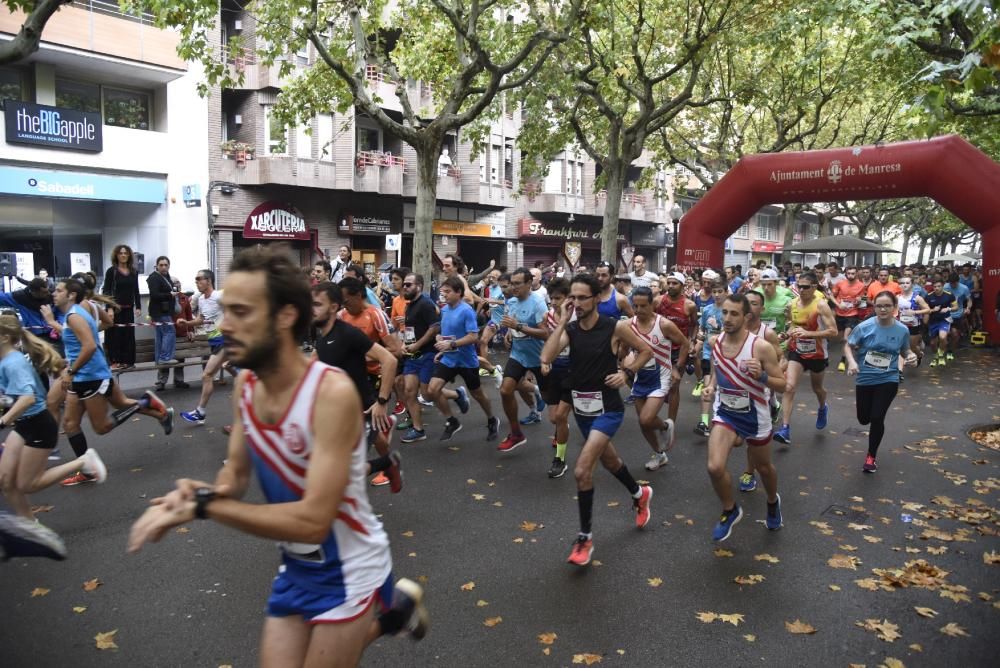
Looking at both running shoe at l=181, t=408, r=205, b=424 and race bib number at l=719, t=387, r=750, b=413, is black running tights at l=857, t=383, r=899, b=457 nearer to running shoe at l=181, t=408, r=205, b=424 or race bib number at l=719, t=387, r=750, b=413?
race bib number at l=719, t=387, r=750, b=413

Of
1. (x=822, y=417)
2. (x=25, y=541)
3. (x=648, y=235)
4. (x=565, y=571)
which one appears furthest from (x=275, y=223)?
(x=648, y=235)

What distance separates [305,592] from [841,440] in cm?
804

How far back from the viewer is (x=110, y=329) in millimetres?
11398

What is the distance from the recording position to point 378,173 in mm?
25969

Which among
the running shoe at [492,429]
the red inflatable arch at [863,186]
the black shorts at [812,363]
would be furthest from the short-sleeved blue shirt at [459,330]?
the red inflatable arch at [863,186]

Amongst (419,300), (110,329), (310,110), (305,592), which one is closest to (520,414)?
(419,300)

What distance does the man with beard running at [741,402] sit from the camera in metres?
5.48

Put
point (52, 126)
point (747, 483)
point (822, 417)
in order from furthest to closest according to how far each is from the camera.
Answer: point (52, 126) < point (822, 417) < point (747, 483)

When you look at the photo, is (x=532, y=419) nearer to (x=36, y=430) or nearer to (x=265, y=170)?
(x=36, y=430)

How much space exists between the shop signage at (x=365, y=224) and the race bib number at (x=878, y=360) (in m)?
20.6

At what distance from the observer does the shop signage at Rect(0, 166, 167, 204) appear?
702 inches

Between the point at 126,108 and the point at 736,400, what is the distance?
20.1 m

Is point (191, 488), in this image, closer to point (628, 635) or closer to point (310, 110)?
point (628, 635)

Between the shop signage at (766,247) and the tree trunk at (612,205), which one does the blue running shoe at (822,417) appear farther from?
the shop signage at (766,247)
